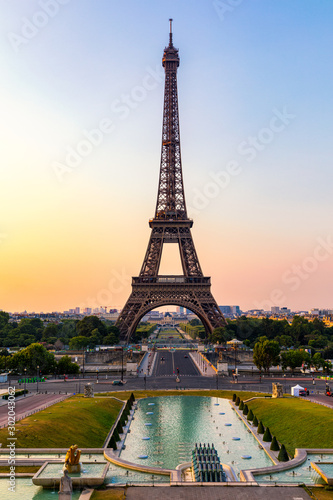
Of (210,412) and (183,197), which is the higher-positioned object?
(183,197)

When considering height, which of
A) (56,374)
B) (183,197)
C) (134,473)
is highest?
(183,197)

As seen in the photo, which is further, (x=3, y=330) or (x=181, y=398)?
(x=3, y=330)

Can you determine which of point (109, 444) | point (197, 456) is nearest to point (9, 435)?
point (109, 444)

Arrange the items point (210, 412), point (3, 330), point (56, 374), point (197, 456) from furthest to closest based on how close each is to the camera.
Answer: point (3, 330) < point (56, 374) < point (210, 412) < point (197, 456)

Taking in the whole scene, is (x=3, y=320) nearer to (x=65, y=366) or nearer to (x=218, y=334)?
(x=218, y=334)

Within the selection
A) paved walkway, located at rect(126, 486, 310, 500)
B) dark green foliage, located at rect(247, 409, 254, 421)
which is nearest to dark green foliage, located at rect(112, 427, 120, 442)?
paved walkway, located at rect(126, 486, 310, 500)

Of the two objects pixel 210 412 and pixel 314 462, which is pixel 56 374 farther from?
pixel 314 462

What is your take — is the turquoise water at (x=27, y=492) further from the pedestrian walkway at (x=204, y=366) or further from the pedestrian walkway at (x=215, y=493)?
the pedestrian walkway at (x=204, y=366)
